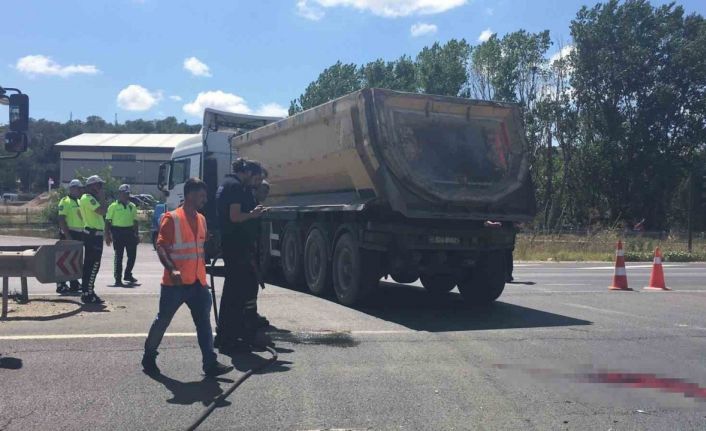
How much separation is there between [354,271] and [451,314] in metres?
1.52

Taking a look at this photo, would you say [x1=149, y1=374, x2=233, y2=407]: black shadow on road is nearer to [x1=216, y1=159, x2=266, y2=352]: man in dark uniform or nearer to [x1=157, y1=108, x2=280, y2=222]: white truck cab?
[x1=216, y1=159, x2=266, y2=352]: man in dark uniform

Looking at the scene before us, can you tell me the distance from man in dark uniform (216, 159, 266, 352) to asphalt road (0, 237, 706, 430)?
11.9 inches

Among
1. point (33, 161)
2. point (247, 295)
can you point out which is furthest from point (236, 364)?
point (33, 161)

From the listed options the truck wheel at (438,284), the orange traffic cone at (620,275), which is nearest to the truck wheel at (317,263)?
the truck wheel at (438,284)

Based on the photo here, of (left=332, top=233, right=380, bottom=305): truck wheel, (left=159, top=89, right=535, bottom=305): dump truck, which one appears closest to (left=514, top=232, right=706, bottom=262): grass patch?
(left=159, top=89, right=535, bottom=305): dump truck

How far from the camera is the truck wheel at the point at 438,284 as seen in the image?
12188mm

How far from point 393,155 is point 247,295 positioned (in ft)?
10.9

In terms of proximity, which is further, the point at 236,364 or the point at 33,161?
the point at 33,161

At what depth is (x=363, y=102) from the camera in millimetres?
9898

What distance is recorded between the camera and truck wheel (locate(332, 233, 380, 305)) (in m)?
10.3

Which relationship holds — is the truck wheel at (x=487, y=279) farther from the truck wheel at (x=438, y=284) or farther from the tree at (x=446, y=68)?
the tree at (x=446, y=68)

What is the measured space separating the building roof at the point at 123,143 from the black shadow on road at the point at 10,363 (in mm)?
82036

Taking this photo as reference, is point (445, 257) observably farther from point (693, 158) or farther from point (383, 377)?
point (693, 158)

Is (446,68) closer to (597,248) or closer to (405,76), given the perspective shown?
(405,76)
